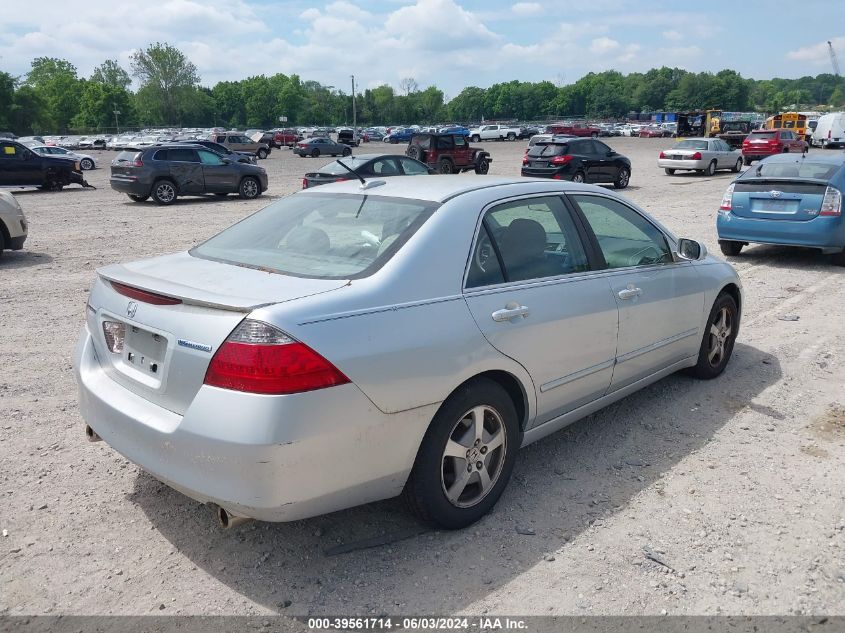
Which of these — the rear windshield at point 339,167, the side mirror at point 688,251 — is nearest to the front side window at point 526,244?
the side mirror at point 688,251

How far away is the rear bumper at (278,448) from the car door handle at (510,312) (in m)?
0.61

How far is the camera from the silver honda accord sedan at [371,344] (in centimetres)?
275

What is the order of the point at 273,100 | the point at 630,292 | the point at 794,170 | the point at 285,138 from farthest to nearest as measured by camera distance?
the point at 273,100
the point at 285,138
the point at 794,170
the point at 630,292

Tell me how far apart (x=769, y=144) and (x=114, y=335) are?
3776 centimetres

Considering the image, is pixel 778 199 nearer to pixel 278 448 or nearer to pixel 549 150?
pixel 278 448

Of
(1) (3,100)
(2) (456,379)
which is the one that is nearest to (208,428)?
(2) (456,379)

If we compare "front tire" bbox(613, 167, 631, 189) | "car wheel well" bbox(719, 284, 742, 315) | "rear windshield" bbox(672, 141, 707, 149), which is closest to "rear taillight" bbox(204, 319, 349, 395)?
"car wheel well" bbox(719, 284, 742, 315)

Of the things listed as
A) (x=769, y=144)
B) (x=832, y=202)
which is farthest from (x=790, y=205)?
(x=769, y=144)

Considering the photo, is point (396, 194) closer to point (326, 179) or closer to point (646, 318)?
point (646, 318)

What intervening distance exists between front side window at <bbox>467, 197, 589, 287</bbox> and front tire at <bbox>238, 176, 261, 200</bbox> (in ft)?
58.8

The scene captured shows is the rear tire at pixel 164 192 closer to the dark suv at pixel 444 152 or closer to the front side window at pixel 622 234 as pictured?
the dark suv at pixel 444 152

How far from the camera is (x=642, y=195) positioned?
71.1 feet

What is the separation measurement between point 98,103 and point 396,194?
401ft

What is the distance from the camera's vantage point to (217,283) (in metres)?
3.13
